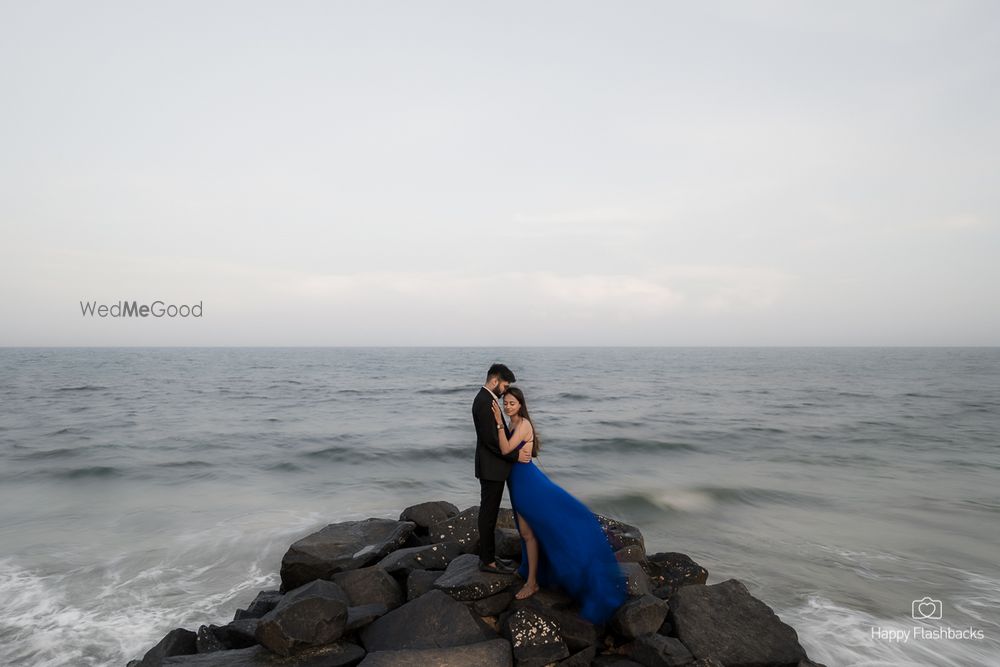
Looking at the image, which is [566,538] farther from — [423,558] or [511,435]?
[423,558]

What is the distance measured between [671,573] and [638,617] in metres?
1.92

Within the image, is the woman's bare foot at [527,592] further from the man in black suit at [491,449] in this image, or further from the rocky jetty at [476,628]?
the man in black suit at [491,449]

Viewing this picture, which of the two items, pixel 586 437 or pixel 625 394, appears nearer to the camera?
pixel 586 437

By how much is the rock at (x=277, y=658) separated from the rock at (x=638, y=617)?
8.43ft

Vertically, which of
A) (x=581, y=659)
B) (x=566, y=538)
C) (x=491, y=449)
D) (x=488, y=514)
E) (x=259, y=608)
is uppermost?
(x=491, y=449)

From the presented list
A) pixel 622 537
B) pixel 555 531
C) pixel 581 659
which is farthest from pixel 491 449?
pixel 622 537

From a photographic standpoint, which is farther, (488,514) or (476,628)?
(488,514)

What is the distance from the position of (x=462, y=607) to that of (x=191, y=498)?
40.9 feet

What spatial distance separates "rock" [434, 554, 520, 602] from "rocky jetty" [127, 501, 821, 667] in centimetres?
1

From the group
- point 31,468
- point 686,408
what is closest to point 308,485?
point 31,468

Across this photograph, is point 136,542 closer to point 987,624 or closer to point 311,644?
point 311,644

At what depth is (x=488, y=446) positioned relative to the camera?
6.15 meters

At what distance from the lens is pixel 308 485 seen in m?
17.3

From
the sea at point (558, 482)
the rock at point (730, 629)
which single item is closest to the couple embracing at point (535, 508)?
the rock at point (730, 629)
